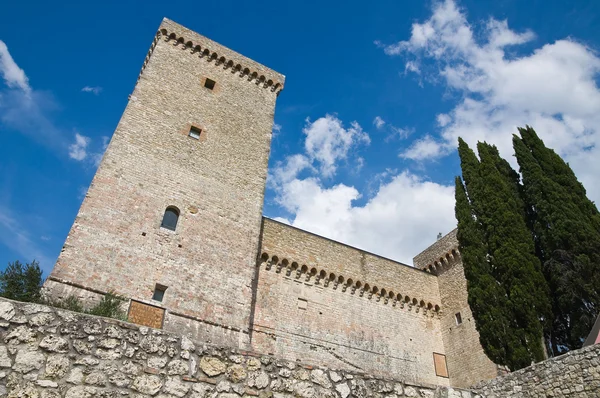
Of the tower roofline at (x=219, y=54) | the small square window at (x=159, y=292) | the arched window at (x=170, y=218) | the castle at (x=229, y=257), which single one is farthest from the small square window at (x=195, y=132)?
the small square window at (x=159, y=292)

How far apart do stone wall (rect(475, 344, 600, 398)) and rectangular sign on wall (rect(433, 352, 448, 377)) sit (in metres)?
11.6

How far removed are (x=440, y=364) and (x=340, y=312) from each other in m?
5.17

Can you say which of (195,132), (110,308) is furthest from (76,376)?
(195,132)

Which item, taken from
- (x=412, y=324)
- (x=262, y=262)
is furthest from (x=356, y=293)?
(x=262, y=262)

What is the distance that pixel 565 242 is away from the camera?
45.0 feet

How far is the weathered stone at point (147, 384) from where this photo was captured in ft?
12.2

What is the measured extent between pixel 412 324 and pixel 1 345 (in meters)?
17.7

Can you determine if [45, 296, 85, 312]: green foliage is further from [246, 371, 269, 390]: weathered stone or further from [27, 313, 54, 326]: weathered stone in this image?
[246, 371, 269, 390]: weathered stone

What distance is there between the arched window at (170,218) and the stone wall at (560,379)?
31.3 feet

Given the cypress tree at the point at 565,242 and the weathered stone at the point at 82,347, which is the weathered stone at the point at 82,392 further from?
the cypress tree at the point at 565,242

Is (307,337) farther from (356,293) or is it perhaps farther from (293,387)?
(293,387)

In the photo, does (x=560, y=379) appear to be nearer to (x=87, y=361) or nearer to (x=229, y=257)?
(x=87, y=361)

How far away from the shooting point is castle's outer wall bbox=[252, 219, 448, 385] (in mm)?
15703

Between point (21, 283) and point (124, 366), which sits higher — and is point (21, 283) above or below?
above
